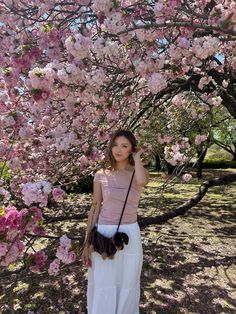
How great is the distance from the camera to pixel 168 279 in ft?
16.1

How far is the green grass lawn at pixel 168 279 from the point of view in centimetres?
417

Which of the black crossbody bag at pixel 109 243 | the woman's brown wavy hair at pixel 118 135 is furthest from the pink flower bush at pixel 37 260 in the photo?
the woman's brown wavy hair at pixel 118 135

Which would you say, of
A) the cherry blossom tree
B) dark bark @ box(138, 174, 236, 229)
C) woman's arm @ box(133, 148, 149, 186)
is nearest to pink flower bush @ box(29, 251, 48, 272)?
the cherry blossom tree

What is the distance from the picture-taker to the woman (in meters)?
2.95

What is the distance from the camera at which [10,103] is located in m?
4.20

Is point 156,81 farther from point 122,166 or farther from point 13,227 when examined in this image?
point 13,227

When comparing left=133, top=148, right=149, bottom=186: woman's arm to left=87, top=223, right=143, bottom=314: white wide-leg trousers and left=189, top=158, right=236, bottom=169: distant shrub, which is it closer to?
left=87, top=223, right=143, bottom=314: white wide-leg trousers

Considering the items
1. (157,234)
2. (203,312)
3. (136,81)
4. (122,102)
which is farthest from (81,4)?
(157,234)

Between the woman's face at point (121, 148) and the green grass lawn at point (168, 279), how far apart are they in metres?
1.61

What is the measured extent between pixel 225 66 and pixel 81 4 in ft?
9.55

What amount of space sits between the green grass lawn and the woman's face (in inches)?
63.3

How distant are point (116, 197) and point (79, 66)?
1.10 m

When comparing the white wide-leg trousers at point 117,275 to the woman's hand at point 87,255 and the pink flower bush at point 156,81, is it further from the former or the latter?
the pink flower bush at point 156,81

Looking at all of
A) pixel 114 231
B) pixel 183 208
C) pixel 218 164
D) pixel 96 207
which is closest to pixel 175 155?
pixel 183 208
